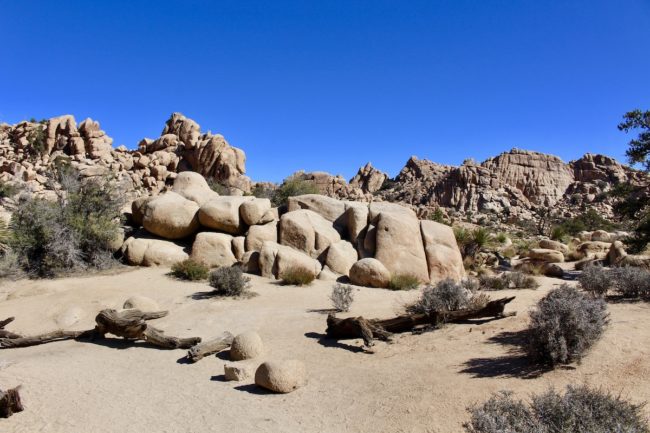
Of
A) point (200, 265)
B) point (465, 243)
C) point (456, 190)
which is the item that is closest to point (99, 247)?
point (200, 265)

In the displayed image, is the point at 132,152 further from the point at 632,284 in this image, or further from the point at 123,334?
the point at 632,284

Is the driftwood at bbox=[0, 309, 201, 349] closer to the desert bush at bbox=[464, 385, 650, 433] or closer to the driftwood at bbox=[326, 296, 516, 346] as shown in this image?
the driftwood at bbox=[326, 296, 516, 346]

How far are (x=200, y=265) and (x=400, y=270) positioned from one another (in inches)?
266

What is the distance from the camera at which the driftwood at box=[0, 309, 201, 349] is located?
27.8 feet

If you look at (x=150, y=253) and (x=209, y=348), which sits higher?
(x=150, y=253)

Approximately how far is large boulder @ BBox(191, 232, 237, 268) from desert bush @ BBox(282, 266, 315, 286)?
2.86 meters

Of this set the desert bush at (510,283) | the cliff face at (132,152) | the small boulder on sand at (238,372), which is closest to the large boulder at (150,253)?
the small boulder on sand at (238,372)

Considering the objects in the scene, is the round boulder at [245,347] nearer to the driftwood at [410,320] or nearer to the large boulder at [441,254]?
the driftwood at [410,320]

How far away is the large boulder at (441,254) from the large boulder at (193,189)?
9.40 metres

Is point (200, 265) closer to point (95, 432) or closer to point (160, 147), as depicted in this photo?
point (95, 432)

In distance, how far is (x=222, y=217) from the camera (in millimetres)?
16234

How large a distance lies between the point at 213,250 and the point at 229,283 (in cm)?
391

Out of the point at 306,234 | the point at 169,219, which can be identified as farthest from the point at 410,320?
the point at 169,219

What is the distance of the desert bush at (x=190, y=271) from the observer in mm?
13633
